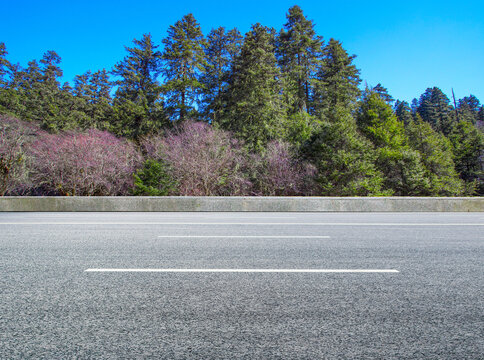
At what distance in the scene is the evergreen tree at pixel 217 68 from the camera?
4216cm

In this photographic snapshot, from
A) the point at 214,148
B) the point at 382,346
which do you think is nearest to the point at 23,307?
the point at 382,346

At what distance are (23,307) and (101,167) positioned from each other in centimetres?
2676

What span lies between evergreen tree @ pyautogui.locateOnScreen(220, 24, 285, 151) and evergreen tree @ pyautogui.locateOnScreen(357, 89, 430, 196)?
1084cm

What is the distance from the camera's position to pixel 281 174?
97.5 feet

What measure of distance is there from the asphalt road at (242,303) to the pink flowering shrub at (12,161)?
78.1ft

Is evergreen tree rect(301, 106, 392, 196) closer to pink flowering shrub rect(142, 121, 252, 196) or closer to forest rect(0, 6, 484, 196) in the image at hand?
forest rect(0, 6, 484, 196)

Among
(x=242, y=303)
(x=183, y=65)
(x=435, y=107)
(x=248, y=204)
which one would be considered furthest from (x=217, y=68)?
(x=435, y=107)

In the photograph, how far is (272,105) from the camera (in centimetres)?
3697

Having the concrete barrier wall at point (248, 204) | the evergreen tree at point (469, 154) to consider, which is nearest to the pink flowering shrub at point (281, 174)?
the concrete barrier wall at point (248, 204)

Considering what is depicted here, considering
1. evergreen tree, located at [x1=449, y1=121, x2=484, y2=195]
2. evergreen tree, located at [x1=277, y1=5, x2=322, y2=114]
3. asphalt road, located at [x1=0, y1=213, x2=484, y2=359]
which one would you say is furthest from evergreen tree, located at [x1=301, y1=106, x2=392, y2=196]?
evergreen tree, located at [x1=449, y1=121, x2=484, y2=195]

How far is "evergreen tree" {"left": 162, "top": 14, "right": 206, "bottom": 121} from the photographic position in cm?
4153

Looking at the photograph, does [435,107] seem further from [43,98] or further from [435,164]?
[43,98]

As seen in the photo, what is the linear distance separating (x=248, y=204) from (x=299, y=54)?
40203 mm

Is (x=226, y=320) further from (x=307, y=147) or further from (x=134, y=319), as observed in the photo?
(x=307, y=147)
